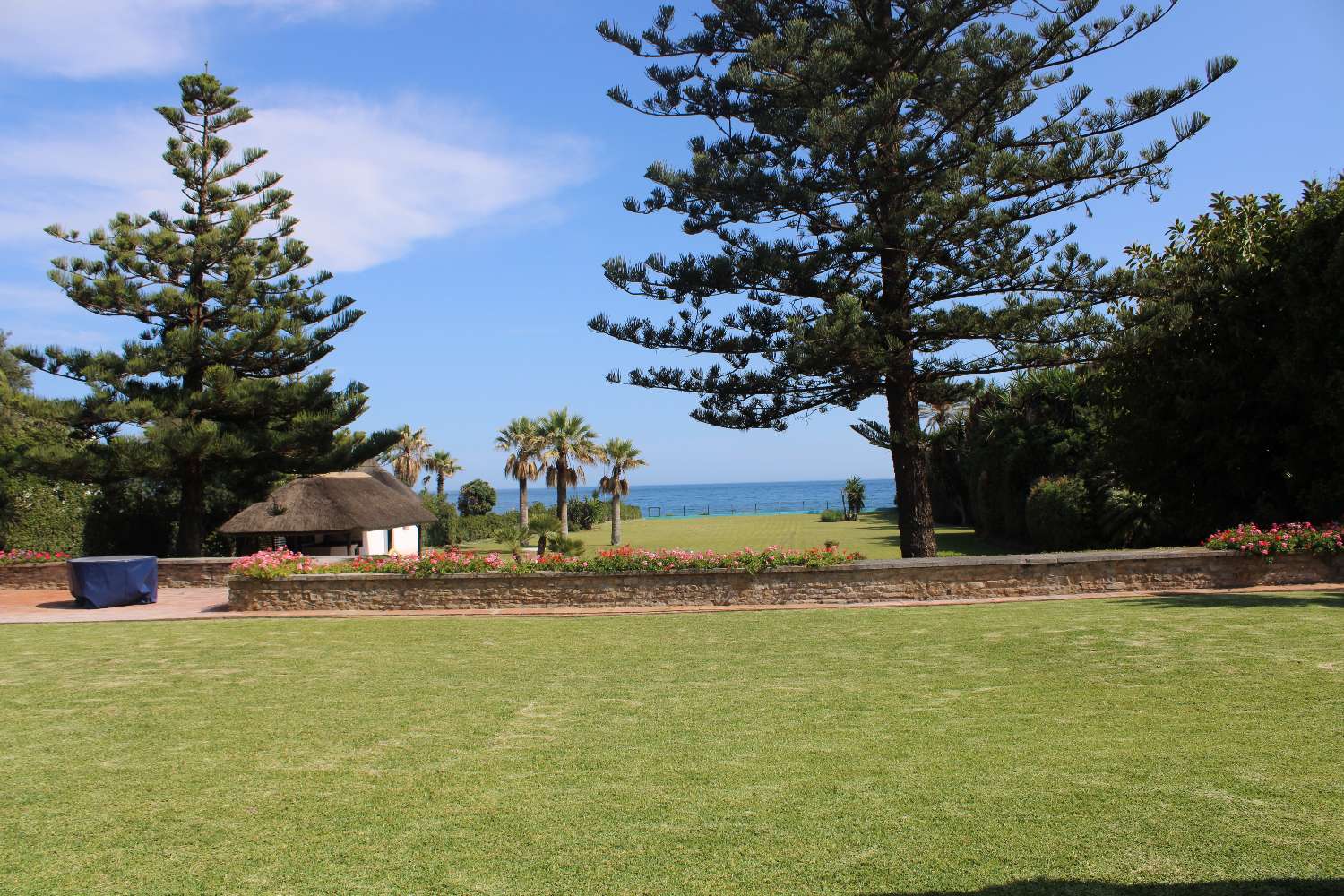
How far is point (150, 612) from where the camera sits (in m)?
13.6

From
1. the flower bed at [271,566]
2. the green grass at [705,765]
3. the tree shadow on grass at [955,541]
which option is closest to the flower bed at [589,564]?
the flower bed at [271,566]

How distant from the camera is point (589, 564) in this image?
503 inches

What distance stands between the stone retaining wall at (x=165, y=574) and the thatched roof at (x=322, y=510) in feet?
13.1

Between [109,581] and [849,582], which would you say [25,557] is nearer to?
[109,581]

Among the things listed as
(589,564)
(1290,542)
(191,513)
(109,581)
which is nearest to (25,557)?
(191,513)

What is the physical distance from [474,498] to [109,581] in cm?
3310

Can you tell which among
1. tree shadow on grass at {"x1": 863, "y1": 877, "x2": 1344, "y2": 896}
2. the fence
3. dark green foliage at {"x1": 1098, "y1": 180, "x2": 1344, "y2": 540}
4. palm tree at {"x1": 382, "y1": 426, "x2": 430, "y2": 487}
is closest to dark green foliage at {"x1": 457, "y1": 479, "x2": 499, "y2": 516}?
palm tree at {"x1": 382, "y1": 426, "x2": 430, "y2": 487}

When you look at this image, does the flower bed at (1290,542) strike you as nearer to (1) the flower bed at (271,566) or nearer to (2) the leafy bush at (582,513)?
(1) the flower bed at (271,566)

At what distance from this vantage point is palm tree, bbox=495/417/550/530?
136 feet

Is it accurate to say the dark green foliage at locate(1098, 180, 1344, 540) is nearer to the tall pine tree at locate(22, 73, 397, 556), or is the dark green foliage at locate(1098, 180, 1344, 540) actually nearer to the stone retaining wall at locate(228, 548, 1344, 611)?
the stone retaining wall at locate(228, 548, 1344, 611)

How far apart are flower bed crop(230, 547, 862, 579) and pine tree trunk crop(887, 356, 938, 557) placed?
2.43m

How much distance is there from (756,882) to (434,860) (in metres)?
1.45

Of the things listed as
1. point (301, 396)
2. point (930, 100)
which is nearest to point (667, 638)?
point (930, 100)

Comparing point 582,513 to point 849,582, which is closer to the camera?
point 849,582
